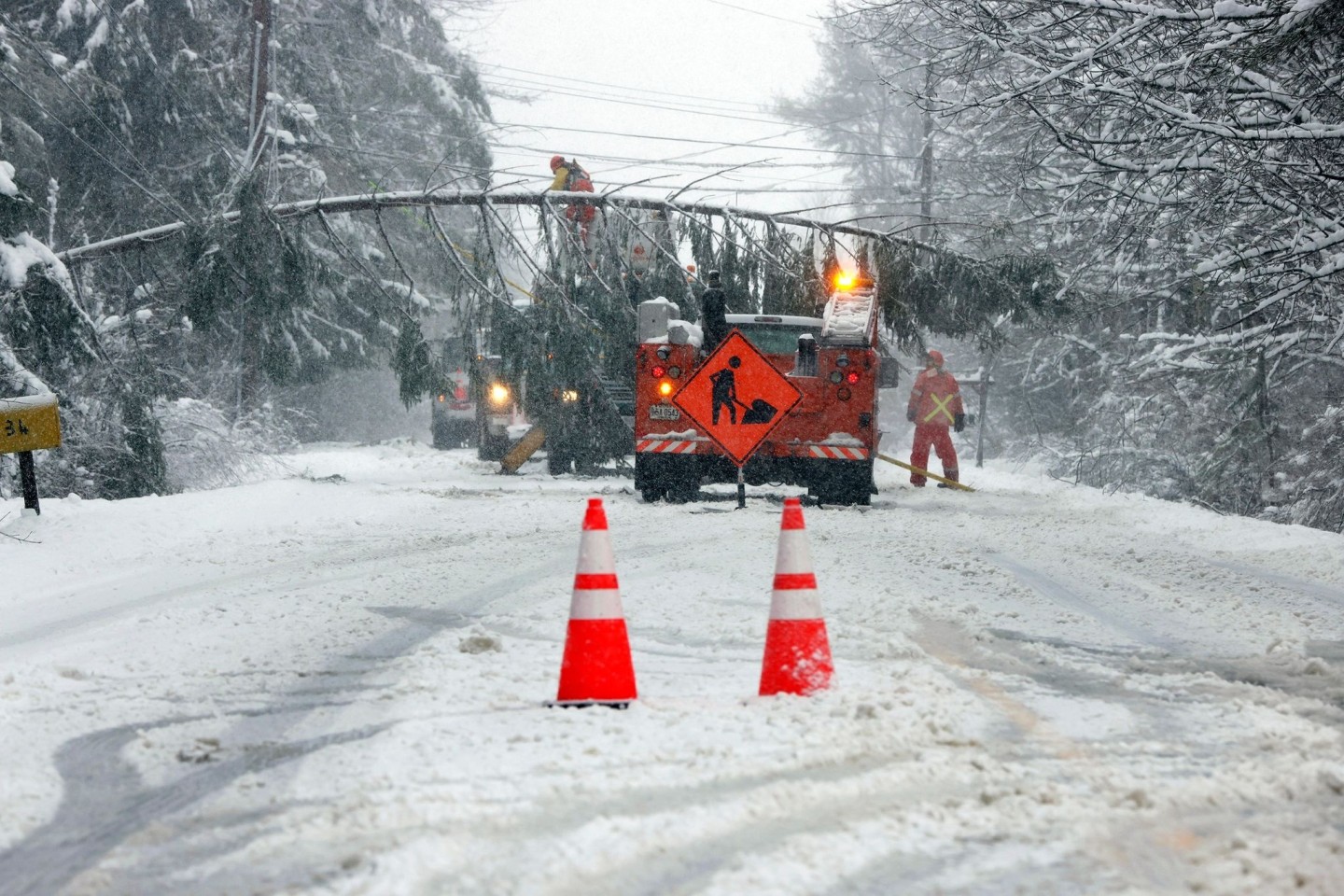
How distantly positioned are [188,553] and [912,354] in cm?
1145

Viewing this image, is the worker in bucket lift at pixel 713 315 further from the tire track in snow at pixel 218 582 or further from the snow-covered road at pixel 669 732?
the snow-covered road at pixel 669 732

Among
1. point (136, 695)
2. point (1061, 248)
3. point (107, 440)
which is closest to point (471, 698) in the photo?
point (136, 695)

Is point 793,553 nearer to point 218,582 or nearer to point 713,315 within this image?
point 218,582

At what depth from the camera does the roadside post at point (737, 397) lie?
10.9m

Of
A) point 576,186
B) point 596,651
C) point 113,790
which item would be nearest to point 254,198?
point 576,186

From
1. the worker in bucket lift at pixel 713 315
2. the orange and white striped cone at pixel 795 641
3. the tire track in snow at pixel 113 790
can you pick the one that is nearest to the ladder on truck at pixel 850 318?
the worker in bucket lift at pixel 713 315

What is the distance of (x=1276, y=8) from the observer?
24.8ft

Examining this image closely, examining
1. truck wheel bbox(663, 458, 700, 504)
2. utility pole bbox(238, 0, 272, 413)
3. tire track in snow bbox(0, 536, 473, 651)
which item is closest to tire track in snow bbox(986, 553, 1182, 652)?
tire track in snow bbox(0, 536, 473, 651)

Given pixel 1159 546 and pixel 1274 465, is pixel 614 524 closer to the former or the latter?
pixel 1159 546

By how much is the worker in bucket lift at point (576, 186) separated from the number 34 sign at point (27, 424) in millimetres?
7242

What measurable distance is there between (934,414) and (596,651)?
555 inches

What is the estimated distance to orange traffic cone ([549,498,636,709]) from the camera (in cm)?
425

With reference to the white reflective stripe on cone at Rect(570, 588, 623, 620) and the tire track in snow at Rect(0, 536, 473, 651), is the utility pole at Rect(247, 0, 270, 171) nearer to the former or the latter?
the tire track in snow at Rect(0, 536, 473, 651)

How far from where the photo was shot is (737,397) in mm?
11008
